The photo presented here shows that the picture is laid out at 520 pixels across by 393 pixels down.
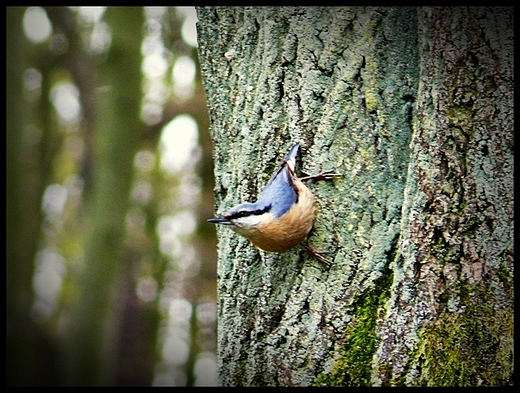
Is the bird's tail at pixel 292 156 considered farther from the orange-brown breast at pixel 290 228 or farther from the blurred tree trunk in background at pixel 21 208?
the blurred tree trunk in background at pixel 21 208

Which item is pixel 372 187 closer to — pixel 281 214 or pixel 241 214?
pixel 281 214

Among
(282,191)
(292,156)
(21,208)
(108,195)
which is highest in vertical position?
(292,156)

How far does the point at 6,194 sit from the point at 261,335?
4.54m

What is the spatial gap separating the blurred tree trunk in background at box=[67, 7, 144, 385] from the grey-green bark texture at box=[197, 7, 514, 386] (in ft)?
11.3

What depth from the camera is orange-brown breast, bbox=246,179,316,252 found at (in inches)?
86.0

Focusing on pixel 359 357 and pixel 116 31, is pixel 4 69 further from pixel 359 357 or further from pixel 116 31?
pixel 359 357

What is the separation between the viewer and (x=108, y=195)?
5.89 m

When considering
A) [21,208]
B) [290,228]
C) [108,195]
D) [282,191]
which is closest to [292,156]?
[282,191]

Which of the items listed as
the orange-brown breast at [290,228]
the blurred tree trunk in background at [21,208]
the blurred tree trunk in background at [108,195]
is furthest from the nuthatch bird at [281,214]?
the blurred tree trunk in background at [21,208]

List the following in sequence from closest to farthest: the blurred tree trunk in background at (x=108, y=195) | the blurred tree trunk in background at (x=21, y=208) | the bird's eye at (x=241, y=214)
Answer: the bird's eye at (x=241, y=214) → the blurred tree trunk in background at (x=108, y=195) → the blurred tree trunk in background at (x=21, y=208)

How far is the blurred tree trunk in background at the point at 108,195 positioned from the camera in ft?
18.7

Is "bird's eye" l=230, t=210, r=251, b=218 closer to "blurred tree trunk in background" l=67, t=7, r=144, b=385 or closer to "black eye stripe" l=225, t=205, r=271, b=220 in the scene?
"black eye stripe" l=225, t=205, r=271, b=220

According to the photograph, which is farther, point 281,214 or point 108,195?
point 108,195

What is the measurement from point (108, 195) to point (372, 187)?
13.9 feet
